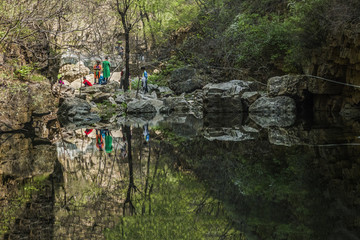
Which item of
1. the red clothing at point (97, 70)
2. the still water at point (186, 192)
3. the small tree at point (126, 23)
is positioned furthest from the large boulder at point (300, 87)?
the red clothing at point (97, 70)

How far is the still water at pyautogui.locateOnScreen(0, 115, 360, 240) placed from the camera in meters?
2.84

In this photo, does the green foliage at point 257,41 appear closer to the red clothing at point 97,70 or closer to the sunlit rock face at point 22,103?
the red clothing at point 97,70

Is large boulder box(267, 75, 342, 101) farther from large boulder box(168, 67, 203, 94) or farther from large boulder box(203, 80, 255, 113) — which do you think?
large boulder box(168, 67, 203, 94)

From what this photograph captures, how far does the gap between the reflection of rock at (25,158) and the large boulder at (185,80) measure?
52.7ft

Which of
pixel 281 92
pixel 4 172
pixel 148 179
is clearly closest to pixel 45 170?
pixel 4 172

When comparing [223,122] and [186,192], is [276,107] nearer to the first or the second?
[223,122]

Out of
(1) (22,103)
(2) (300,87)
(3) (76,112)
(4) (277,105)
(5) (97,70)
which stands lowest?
(3) (76,112)

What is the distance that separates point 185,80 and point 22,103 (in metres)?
12.3

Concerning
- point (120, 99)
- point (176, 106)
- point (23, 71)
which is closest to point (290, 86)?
point (176, 106)

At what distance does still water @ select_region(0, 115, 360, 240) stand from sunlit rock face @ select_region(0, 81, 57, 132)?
19.9ft

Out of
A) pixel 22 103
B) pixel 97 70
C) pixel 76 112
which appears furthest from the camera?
pixel 97 70

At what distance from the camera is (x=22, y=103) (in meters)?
15.6

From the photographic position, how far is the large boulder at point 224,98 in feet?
62.6

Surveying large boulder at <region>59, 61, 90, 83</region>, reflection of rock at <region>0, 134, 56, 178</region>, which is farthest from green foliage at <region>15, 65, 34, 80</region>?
large boulder at <region>59, 61, 90, 83</region>
